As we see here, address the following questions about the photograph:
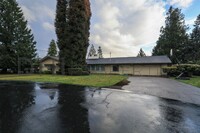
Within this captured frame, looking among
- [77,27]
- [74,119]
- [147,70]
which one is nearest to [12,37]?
[77,27]

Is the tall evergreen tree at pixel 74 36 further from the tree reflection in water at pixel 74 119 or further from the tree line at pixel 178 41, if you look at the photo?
the tree line at pixel 178 41

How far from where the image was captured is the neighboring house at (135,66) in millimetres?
27703

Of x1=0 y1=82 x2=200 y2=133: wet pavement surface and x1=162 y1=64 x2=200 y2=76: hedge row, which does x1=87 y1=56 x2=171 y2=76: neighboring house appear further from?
x1=0 y1=82 x2=200 y2=133: wet pavement surface

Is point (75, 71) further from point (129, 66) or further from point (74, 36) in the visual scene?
point (129, 66)

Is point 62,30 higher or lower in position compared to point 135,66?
higher

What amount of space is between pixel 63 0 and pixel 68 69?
1245 centimetres

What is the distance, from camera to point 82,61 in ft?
87.0

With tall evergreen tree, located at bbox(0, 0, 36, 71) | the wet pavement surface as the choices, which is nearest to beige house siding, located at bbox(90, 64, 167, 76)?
tall evergreen tree, located at bbox(0, 0, 36, 71)

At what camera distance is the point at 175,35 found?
40781mm

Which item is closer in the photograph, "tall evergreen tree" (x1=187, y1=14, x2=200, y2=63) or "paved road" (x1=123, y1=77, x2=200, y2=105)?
"paved road" (x1=123, y1=77, x2=200, y2=105)

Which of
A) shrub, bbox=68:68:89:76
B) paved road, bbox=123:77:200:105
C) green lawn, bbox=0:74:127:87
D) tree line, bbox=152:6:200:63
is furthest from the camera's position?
tree line, bbox=152:6:200:63

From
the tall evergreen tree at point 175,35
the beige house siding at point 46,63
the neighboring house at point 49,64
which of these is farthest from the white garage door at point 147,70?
the beige house siding at point 46,63

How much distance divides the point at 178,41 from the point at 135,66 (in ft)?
61.7

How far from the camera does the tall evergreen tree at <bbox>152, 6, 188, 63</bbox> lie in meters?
40.9
